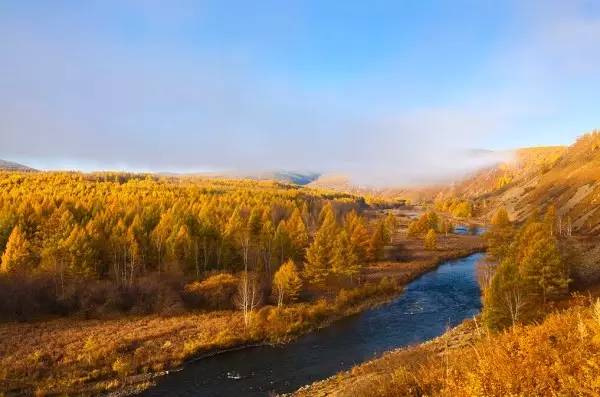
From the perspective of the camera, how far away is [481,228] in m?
151

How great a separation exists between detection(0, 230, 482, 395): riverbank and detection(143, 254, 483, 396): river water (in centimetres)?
193

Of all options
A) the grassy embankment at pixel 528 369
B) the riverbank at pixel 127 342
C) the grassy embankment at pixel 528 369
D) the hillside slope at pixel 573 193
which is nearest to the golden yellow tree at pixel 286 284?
the riverbank at pixel 127 342

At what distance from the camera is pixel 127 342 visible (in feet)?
134

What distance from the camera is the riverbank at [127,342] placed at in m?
33.8

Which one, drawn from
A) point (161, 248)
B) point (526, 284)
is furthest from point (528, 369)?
point (161, 248)

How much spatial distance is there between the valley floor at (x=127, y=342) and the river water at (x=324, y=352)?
73.2 inches

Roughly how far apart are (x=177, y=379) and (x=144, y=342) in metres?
7.96

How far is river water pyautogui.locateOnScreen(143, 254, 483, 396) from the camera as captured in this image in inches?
1316

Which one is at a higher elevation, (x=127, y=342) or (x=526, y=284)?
(x=526, y=284)

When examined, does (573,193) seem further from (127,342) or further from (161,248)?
(127,342)

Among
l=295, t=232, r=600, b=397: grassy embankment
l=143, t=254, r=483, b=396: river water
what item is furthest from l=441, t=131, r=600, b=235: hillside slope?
l=295, t=232, r=600, b=397: grassy embankment

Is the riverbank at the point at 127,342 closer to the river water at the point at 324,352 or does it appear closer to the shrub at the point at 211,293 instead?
the river water at the point at 324,352

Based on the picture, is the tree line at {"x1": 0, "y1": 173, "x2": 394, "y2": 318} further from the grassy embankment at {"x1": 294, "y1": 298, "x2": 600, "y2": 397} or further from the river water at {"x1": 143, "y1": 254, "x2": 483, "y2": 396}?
the grassy embankment at {"x1": 294, "y1": 298, "x2": 600, "y2": 397}

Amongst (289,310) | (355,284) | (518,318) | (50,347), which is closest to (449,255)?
(355,284)
